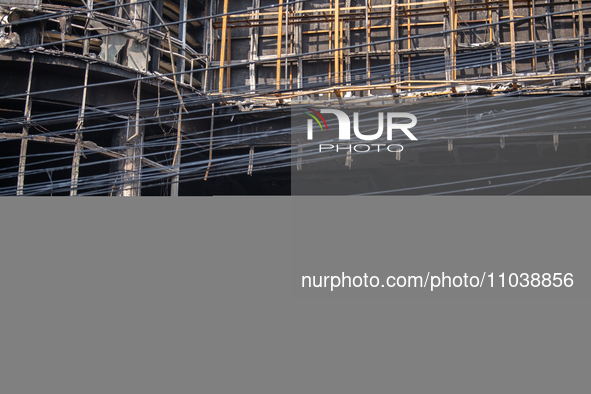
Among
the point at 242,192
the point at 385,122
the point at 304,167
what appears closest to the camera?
the point at 385,122

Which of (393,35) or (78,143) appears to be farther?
(393,35)

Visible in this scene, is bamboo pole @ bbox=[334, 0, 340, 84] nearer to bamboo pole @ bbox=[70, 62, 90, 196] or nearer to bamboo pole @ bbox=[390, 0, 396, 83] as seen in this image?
bamboo pole @ bbox=[390, 0, 396, 83]

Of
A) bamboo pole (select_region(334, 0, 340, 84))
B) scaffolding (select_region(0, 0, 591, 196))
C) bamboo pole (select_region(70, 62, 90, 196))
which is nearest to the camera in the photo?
bamboo pole (select_region(70, 62, 90, 196))

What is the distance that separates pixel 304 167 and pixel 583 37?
7206 mm

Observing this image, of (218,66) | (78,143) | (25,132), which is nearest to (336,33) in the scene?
(218,66)

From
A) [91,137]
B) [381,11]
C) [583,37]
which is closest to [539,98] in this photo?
[583,37]

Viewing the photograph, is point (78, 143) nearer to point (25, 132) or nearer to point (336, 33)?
point (25, 132)

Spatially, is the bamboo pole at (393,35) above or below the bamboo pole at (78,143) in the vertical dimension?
above

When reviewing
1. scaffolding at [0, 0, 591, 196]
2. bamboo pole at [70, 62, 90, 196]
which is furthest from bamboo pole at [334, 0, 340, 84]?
bamboo pole at [70, 62, 90, 196]

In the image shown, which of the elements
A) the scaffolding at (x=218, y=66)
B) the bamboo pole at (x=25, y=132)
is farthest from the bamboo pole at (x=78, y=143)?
the bamboo pole at (x=25, y=132)

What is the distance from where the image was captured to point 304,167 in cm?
1478

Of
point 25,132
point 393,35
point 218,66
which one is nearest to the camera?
point 218,66

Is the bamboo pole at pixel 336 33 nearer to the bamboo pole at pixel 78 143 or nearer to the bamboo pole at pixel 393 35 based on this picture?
the bamboo pole at pixel 393 35

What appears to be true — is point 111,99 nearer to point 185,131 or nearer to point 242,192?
point 185,131
